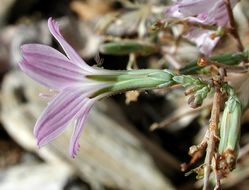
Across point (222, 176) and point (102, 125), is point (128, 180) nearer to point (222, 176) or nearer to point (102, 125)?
point (102, 125)

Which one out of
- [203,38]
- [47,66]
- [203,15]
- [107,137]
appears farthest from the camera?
[107,137]

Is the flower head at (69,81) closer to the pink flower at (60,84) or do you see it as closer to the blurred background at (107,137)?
the pink flower at (60,84)

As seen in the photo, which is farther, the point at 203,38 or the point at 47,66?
the point at 203,38

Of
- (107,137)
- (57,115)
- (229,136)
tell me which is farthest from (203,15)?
(107,137)

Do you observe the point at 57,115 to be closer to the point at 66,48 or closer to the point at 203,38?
the point at 66,48

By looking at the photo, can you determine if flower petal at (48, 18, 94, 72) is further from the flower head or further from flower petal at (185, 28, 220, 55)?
flower petal at (185, 28, 220, 55)

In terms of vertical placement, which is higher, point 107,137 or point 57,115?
point 57,115
